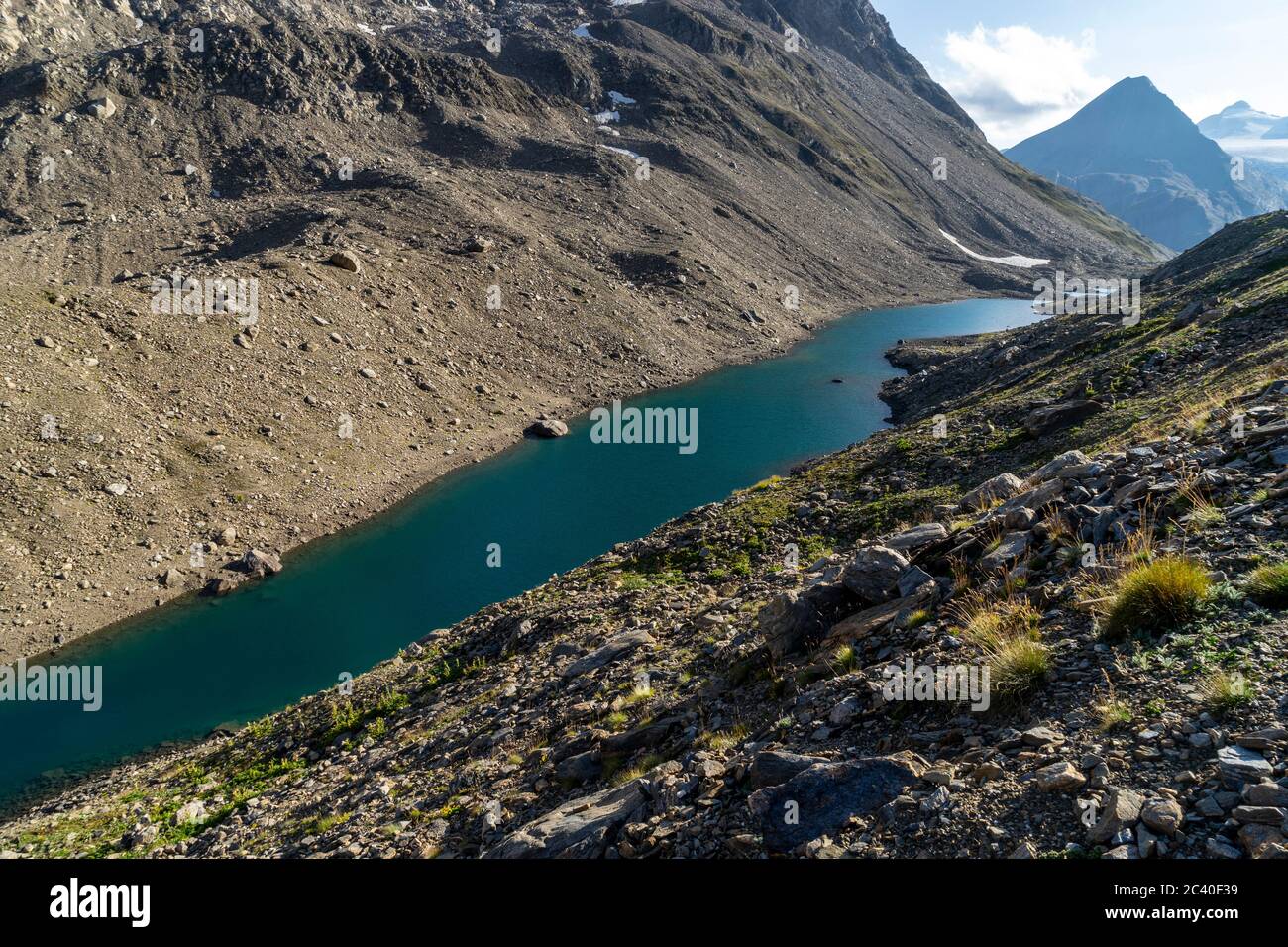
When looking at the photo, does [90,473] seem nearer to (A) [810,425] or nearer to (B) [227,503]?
(B) [227,503]

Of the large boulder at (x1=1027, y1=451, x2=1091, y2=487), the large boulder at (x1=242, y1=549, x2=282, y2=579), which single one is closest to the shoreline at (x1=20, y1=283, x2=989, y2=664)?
the large boulder at (x1=242, y1=549, x2=282, y2=579)

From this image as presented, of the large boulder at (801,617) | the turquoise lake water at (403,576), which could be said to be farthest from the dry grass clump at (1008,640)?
the turquoise lake water at (403,576)

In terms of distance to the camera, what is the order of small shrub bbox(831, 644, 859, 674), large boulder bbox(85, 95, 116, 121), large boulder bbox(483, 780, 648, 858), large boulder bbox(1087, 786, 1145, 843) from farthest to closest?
large boulder bbox(85, 95, 116, 121), small shrub bbox(831, 644, 859, 674), large boulder bbox(483, 780, 648, 858), large boulder bbox(1087, 786, 1145, 843)

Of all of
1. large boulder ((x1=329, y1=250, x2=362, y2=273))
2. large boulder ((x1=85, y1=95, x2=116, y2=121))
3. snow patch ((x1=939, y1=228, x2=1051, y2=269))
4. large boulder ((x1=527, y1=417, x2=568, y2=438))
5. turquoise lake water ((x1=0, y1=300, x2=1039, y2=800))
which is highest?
snow patch ((x1=939, y1=228, x2=1051, y2=269))

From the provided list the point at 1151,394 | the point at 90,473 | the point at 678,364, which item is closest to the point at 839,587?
the point at 1151,394

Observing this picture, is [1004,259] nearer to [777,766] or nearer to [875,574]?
[875,574]

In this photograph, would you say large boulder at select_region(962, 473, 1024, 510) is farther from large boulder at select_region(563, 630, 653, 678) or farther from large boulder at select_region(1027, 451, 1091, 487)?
large boulder at select_region(563, 630, 653, 678)

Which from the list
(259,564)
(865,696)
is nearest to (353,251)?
(259,564)
